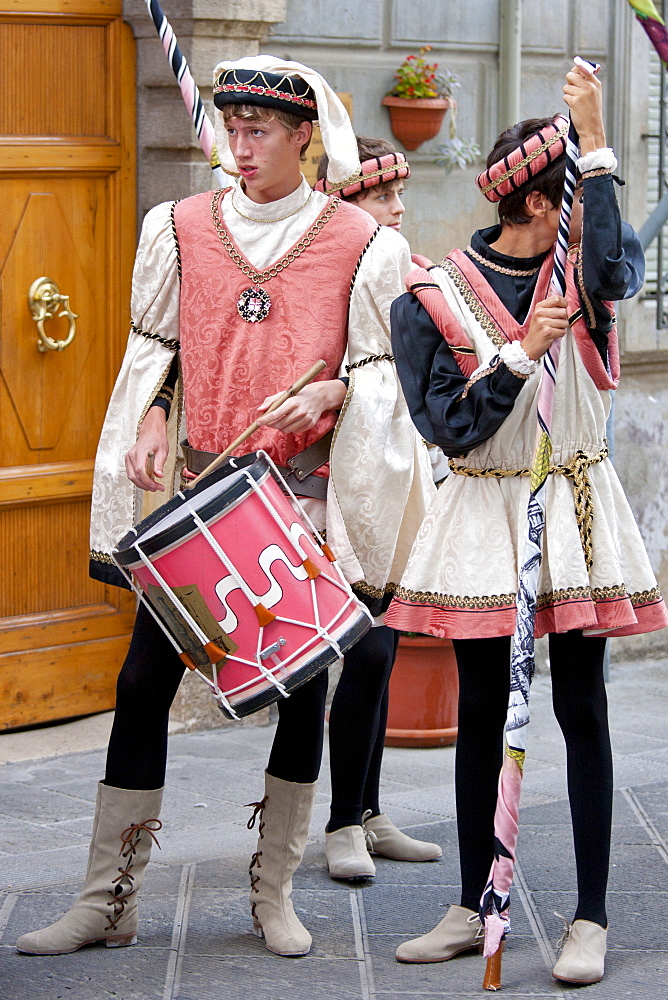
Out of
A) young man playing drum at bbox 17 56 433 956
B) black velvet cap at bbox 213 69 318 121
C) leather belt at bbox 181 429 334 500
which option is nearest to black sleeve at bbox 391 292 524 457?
young man playing drum at bbox 17 56 433 956

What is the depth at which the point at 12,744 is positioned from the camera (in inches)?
193

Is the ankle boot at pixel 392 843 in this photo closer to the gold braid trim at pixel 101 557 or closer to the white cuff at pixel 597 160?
the gold braid trim at pixel 101 557

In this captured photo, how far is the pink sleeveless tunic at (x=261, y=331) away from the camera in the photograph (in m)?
3.18

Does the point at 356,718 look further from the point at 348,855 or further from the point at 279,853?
the point at 279,853

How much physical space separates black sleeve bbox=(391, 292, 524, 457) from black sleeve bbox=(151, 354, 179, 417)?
513 millimetres

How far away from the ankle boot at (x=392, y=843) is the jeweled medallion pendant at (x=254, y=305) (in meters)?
1.41

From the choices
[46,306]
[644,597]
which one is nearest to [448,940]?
[644,597]

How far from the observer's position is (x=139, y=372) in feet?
11.0

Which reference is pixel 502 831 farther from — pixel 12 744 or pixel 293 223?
pixel 12 744

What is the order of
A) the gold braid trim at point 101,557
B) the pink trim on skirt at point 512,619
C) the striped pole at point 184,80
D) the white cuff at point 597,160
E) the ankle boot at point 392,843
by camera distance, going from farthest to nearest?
the striped pole at point 184,80 → the ankle boot at point 392,843 → the gold braid trim at point 101,557 → the pink trim on skirt at point 512,619 → the white cuff at point 597,160

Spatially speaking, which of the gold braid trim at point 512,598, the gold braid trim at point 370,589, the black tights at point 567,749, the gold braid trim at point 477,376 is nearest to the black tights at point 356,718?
the gold braid trim at point 370,589

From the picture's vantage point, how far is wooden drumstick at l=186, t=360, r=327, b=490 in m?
2.98

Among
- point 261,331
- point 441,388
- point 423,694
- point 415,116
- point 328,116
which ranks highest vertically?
point 415,116

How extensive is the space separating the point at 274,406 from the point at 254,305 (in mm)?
267
